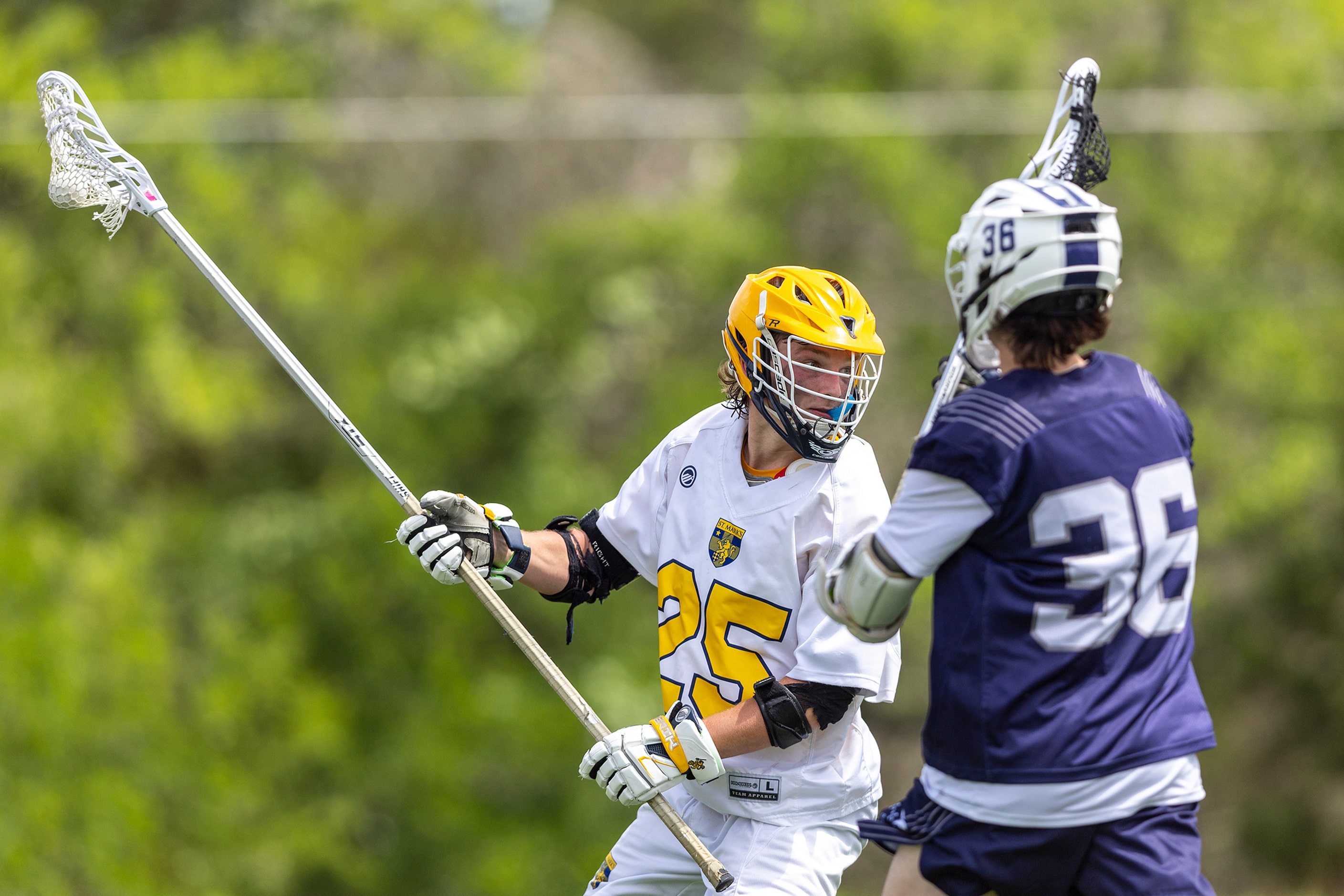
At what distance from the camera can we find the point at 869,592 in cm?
323

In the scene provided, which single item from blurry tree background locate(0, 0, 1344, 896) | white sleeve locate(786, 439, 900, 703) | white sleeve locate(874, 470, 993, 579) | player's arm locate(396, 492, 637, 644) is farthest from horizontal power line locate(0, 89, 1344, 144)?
white sleeve locate(874, 470, 993, 579)

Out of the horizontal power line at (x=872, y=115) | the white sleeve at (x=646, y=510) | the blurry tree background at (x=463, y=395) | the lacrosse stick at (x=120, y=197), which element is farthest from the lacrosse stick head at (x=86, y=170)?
the horizontal power line at (x=872, y=115)

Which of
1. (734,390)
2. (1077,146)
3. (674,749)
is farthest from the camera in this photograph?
(734,390)

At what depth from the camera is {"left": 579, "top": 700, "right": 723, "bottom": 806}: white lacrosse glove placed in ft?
12.8

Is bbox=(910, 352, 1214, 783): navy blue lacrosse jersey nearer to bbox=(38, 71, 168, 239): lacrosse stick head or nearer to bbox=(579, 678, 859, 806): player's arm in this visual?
bbox=(579, 678, 859, 806): player's arm

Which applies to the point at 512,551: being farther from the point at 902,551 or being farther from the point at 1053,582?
the point at 1053,582

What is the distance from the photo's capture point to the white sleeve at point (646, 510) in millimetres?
4457

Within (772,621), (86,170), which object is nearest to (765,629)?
(772,621)

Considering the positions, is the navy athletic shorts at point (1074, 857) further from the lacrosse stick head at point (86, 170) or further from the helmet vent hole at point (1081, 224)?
the lacrosse stick head at point (86, 170)

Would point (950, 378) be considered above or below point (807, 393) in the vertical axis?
below

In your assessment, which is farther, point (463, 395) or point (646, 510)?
point (463, 395)

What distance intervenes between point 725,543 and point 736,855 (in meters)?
0.89

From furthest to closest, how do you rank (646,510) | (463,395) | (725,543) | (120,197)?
1. (463,395)
2. (120,197)
3. (646,510)
4. (725,543)

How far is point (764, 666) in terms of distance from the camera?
406 centimetres
